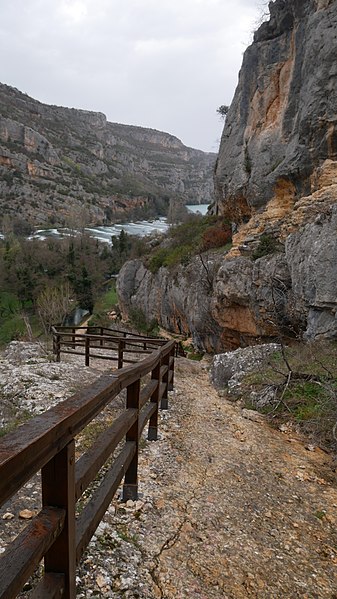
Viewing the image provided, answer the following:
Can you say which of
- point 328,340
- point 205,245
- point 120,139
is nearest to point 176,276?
point 205,245

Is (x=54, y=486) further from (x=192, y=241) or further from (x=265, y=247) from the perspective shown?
(x=192, y=241)

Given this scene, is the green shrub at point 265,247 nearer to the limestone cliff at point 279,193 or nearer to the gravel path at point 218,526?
the limestone cliff at point 279,193

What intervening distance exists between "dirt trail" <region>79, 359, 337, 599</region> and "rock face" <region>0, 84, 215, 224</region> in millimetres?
72016

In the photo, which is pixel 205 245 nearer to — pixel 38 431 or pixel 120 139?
pixel 38 431

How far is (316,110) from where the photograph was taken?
40.4 feet

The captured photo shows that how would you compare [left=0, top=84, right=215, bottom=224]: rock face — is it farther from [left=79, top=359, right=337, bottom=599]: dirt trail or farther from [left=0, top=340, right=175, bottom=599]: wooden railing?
[left=0, top=340, right=175, bottom=599]: wooden railing

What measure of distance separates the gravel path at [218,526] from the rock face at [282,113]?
36.5ft

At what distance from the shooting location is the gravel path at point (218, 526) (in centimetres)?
244

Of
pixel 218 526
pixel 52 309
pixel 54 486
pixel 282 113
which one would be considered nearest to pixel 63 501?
pixel 54 486

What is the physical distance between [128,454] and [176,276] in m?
21.5

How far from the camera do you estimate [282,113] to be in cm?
1549

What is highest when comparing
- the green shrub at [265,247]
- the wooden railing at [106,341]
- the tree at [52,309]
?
the green shrub at [265,247]

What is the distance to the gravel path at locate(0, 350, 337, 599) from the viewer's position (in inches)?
96.0

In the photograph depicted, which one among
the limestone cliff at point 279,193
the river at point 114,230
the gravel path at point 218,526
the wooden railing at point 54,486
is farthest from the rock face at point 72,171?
the wooden railing at point 54,486
